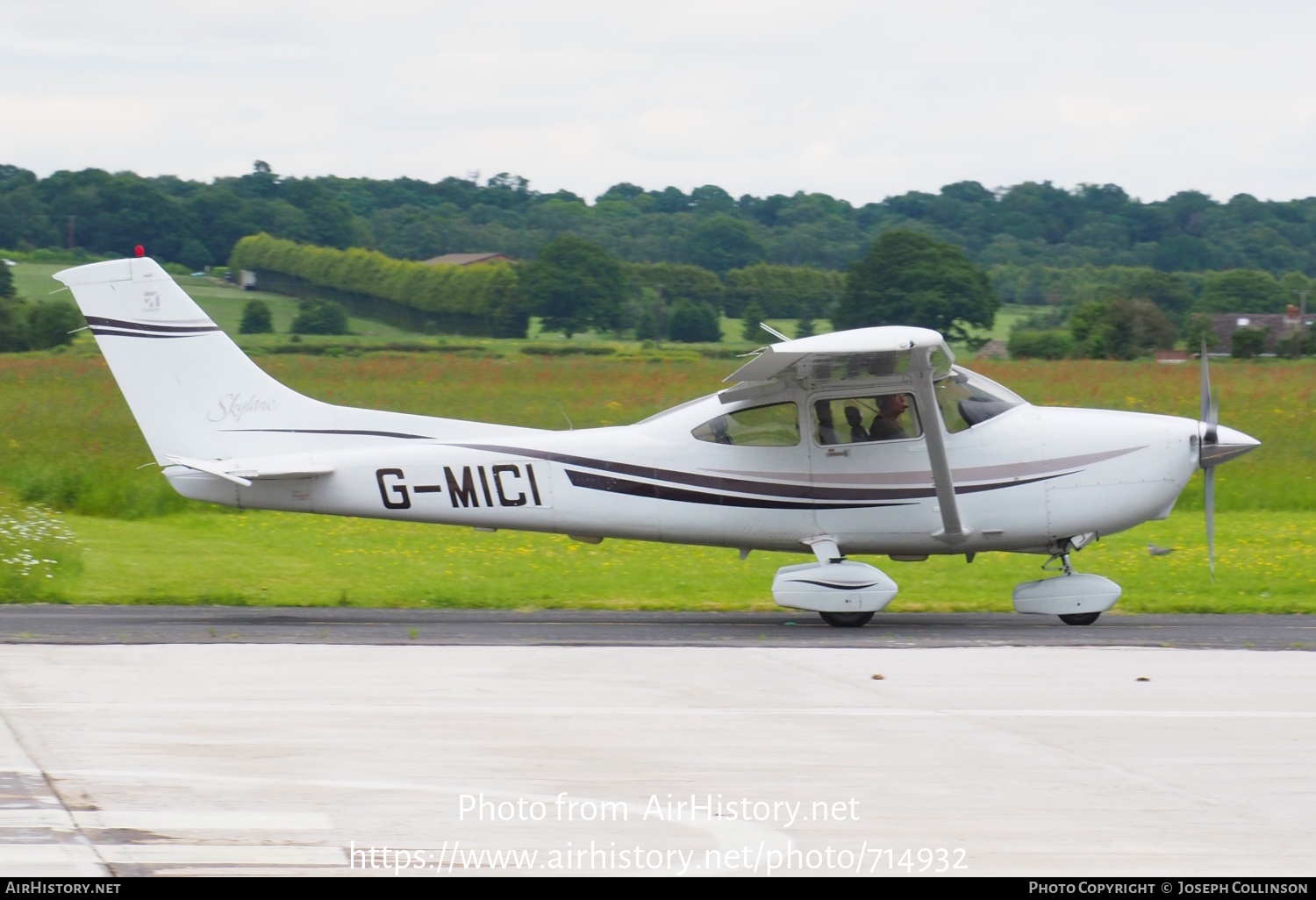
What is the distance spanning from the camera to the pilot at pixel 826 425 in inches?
431

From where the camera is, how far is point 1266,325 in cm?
4191

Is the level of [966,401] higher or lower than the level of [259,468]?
higher

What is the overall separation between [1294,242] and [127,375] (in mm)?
86076

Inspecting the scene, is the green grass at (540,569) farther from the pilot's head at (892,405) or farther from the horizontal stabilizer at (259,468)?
the pilot's head at (892,405)

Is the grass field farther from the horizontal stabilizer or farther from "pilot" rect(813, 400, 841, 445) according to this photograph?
"pilot" rect(813, 400, 841, 445)

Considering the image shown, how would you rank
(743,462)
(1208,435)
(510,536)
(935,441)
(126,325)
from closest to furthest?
(935,441)
(1208,435)
(743,462)
(126,325)
(510,536)

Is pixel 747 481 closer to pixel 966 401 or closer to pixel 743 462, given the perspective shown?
pixel 743 462

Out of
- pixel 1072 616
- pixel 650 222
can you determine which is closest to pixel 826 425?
pixel 1072 616

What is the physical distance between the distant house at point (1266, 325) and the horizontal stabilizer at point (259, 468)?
34006 millimetres

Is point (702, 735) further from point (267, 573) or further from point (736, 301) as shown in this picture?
point (736, 301)

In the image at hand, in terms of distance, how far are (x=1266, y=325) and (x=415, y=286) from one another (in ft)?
80.0

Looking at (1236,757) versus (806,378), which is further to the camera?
(806,378)

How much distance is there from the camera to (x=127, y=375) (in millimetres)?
11188
